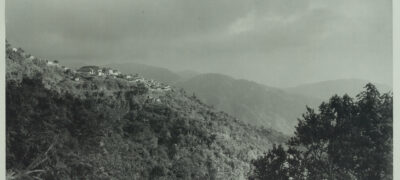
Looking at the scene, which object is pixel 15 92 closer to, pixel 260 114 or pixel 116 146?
pixel 116 146


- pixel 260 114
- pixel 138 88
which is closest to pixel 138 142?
pixel 138 88

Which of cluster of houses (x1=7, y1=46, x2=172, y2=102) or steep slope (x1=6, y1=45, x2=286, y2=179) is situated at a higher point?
cluster of houses (x1=7, y1=46, x2=172, y2=102)

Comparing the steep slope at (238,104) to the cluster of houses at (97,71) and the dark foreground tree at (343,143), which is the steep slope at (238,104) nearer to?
the cluster of houses at (97,71)

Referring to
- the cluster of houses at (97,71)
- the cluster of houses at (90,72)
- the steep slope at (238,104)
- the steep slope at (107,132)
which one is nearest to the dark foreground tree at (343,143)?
the steep slope at (107,132)

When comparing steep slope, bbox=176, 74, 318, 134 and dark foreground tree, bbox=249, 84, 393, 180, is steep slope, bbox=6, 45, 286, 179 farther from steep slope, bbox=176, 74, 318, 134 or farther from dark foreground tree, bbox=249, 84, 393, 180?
steep slope, bbox=176, 74, 318, 134

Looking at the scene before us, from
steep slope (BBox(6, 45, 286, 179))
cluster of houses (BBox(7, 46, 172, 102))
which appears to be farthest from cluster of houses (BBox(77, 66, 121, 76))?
steep slope (BBox(6, 45, 286, 179))

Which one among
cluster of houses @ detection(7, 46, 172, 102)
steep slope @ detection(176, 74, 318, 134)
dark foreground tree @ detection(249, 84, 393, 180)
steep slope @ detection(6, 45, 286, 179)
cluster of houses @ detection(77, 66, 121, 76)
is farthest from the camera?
steep slope @ detection(176, 74, 318, 134)

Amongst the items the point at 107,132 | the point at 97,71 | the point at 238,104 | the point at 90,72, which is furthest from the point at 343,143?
the point at 238,104
